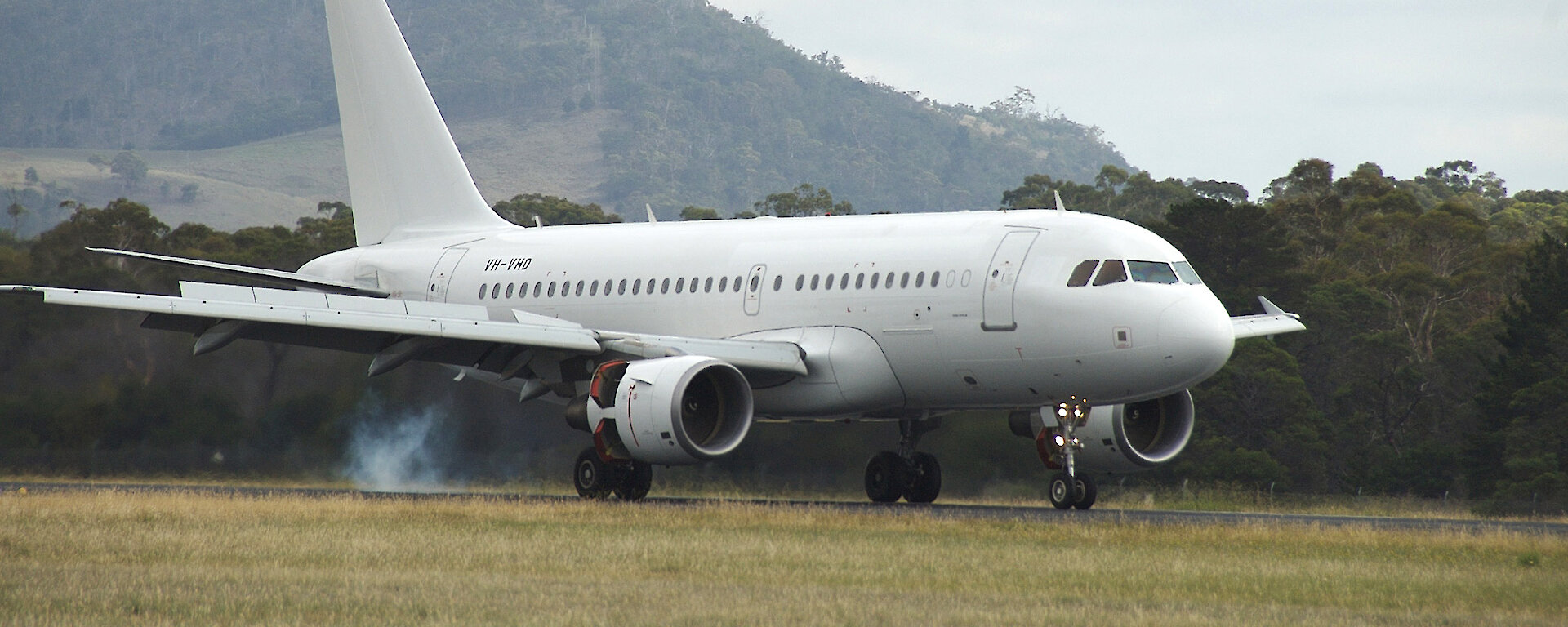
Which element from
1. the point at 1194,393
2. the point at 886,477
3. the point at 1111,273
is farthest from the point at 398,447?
the point at 1194,393

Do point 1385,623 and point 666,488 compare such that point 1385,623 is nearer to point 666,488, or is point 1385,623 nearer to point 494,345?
point 494,345

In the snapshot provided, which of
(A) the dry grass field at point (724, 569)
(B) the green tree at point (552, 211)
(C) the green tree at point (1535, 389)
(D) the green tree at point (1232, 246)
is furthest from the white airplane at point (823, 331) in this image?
(B) the green tree at point (552, 211)

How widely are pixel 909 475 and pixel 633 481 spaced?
4052 millimetres

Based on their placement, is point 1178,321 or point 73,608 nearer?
point 73,608

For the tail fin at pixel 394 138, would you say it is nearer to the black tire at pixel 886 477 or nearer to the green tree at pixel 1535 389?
the black tire at pixel 886 477

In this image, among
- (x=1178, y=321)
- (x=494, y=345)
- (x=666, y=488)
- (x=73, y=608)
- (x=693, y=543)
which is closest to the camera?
(x=73, y=608)

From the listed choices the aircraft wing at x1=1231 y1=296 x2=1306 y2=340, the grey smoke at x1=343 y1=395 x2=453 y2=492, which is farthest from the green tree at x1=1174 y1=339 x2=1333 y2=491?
the grey smoke at x1=343 y1=395 x2=453 y2=492

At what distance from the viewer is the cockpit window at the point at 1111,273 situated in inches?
855

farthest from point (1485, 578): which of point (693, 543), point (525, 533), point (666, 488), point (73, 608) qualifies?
point (666, 488)

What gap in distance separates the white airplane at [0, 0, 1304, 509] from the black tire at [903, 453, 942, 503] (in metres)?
0.03

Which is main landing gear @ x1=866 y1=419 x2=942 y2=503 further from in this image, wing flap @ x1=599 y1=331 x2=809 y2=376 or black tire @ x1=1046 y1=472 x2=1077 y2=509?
black tire @ x1=1046 y1=472 x2=1077 y2=509

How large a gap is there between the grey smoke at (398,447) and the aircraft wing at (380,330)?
675 centimetres

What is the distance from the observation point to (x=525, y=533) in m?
17.4

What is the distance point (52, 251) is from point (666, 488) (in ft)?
54.1
